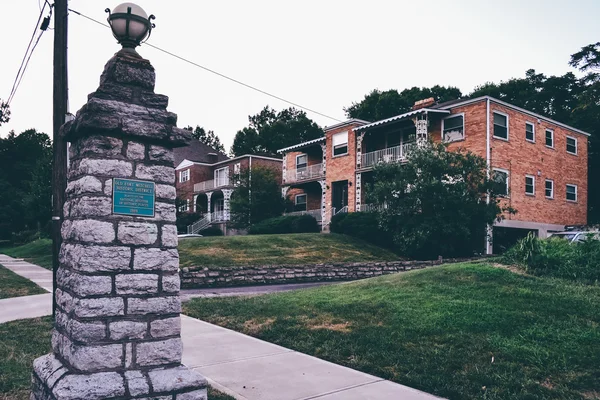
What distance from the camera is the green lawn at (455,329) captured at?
5.56m

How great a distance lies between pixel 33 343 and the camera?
7.66 metres

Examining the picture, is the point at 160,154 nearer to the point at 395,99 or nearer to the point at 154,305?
the point at 154,305

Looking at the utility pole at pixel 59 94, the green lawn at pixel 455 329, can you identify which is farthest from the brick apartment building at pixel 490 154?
the utility pole at pixel 59 94

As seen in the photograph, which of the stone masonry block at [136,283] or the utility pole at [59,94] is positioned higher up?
the utility pole at [59,94]

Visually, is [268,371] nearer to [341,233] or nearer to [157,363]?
[157,363]

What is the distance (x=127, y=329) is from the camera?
4.61 meters

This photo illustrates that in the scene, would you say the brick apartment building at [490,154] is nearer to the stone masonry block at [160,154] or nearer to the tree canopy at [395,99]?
the tree canopy at [395,99]

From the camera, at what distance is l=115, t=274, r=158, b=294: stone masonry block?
461 centimetres

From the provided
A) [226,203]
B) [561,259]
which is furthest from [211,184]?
Answer: [561,259]

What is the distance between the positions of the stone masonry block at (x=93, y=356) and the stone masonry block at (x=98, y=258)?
700 mm

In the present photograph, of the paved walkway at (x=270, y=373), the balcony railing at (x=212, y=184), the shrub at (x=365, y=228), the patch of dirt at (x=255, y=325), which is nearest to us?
the paved walkway at (x=270, y=373)

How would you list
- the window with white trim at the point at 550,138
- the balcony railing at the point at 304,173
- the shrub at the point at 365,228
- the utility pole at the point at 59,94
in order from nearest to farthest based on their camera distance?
the utility pole at the point at 59,94 → the shrub at the point at 365,228 → the window with white trim at the point at 550,138 → the balcony railing at the point at 304,173

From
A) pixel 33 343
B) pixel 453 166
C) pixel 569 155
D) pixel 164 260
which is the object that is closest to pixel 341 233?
pixel 453 166

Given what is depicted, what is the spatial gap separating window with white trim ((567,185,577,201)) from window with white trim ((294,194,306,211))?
17685 millimetres
